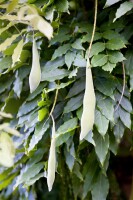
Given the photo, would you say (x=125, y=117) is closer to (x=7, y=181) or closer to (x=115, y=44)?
(x=115, y=44)

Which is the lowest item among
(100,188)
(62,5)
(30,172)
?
(100,188)

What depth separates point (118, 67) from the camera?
916 mm

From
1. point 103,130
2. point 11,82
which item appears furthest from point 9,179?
point 103,130

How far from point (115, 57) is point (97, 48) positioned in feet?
0.16

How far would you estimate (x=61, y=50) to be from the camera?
0.90 m

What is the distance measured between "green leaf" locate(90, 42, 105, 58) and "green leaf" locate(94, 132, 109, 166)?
19 centimetres

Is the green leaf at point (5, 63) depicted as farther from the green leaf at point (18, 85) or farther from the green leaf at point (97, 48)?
the green leaf at point (97, 48)

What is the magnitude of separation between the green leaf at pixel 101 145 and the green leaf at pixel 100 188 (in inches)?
5.5

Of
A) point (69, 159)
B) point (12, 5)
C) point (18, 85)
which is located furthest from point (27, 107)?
point (12, 5)

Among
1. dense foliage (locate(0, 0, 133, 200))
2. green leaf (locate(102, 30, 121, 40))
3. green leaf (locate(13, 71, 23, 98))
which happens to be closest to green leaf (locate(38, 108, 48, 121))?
dense foliage (locate(0, 0, 133, 200))

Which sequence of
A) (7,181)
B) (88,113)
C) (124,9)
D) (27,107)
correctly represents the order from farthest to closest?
(7,181) → (27,107) → (124,9) → (88,113)

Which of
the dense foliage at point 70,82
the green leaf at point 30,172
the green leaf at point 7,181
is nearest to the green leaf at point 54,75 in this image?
the dense foliage at point 70,82

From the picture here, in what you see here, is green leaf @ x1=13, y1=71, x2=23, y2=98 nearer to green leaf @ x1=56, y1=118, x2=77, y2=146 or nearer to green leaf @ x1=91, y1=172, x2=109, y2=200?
green leaf @ x1=56, y1=118, x2=77, y2=146

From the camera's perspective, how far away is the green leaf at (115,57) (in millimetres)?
846
